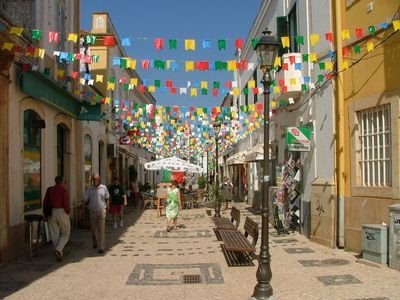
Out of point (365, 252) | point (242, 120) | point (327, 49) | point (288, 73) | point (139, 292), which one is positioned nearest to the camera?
point (139, 292)

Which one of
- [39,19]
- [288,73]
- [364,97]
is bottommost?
[364,97]

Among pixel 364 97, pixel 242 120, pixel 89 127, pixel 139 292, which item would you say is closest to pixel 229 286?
pixel 139 292

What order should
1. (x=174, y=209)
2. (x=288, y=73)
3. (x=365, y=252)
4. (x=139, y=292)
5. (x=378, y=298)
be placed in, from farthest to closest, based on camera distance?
(x=174, y=209) < (x=288, y=73) < (x=365, y=252) < (x=139, y=292) < (x=378, y=298)

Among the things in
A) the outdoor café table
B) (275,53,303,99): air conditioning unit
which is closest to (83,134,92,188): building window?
(275,53,303,99): air conditioning unit

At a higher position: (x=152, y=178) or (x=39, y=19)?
(x=39, y=19)

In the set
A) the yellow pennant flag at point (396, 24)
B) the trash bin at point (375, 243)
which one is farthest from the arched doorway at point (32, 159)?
the yellow pennant flag at point (396, 24)

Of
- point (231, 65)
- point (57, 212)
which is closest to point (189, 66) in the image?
point (231, 65)

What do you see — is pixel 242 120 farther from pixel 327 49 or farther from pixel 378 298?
pixel 378 298

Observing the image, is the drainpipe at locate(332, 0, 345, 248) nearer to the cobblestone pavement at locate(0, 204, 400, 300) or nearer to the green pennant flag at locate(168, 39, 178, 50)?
the cobblestone pavement at locate(0, 204, 400, 300)

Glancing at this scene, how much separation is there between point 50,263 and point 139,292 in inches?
130

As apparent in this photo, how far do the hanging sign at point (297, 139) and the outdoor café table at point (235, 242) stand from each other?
8.59ft

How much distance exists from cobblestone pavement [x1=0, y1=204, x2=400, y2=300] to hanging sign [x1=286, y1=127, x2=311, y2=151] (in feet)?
7.83

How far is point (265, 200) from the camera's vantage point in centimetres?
Answer: 797

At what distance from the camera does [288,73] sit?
1502cm
